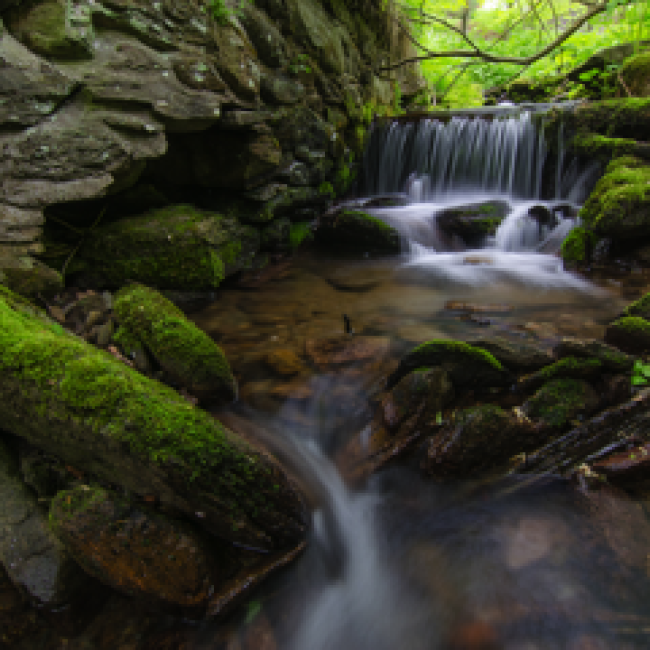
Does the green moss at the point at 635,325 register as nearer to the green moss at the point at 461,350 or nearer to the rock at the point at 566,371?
the rock at the point at 566,371

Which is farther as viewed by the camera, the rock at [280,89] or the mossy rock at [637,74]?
the mossy rock at [637,74]

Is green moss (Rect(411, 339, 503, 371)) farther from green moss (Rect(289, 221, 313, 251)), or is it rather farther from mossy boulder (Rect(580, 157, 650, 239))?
green moss (Rect(289, 221, 313, 251))

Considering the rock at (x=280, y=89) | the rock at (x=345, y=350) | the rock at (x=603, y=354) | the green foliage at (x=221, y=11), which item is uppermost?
the green foliage at (x=221, y=11)

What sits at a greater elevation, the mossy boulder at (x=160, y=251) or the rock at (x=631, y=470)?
the mossy boulder at (x=160, y=251)

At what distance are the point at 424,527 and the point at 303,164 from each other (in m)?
6.62

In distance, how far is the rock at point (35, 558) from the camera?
6.86 feet

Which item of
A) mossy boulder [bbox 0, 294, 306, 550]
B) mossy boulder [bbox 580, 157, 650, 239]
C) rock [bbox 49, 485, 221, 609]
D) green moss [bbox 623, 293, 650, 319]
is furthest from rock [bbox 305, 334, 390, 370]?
mossy boulder [bbox 580, 157, 650, 239]

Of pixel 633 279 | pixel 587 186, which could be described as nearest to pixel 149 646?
A: pixel 633 279

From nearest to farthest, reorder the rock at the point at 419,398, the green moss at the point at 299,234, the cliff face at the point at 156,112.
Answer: the rock at the point at 419,398, the cliff face at the point at 156,112, the green moss at the point at 299,234

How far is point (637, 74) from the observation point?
9.26 meters

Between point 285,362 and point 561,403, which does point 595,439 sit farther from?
point 285,362

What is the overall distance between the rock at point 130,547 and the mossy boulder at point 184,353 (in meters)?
1.34

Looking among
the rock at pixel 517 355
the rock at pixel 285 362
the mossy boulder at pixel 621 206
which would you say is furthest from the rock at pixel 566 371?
the mossy boulder at pixel 621 206

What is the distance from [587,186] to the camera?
8.63m
